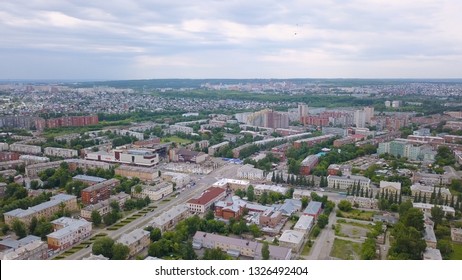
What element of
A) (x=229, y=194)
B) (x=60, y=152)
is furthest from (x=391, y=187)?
(x=60, y=152)

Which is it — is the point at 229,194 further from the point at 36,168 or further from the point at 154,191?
the point at 36,168

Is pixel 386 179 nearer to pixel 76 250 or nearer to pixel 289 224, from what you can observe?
pixel 289 224

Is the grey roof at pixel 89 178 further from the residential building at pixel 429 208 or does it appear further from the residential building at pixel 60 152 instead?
the residential building at pixel 429 208

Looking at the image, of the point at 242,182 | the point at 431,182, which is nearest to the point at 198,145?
the point at 242,182

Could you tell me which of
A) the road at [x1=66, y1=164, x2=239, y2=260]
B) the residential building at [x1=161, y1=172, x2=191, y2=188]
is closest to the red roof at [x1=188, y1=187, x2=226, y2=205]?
the road at [x1=66, y1=164, x2=239, y2=260]

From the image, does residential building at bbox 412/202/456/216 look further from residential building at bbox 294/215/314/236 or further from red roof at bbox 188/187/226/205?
red roof at bbox 188/187/226/205

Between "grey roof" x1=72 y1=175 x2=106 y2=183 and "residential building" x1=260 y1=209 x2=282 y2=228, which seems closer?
"residential building" x1=260 y1=209 x2=282 y2=228

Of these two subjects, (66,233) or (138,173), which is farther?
(138,173)
